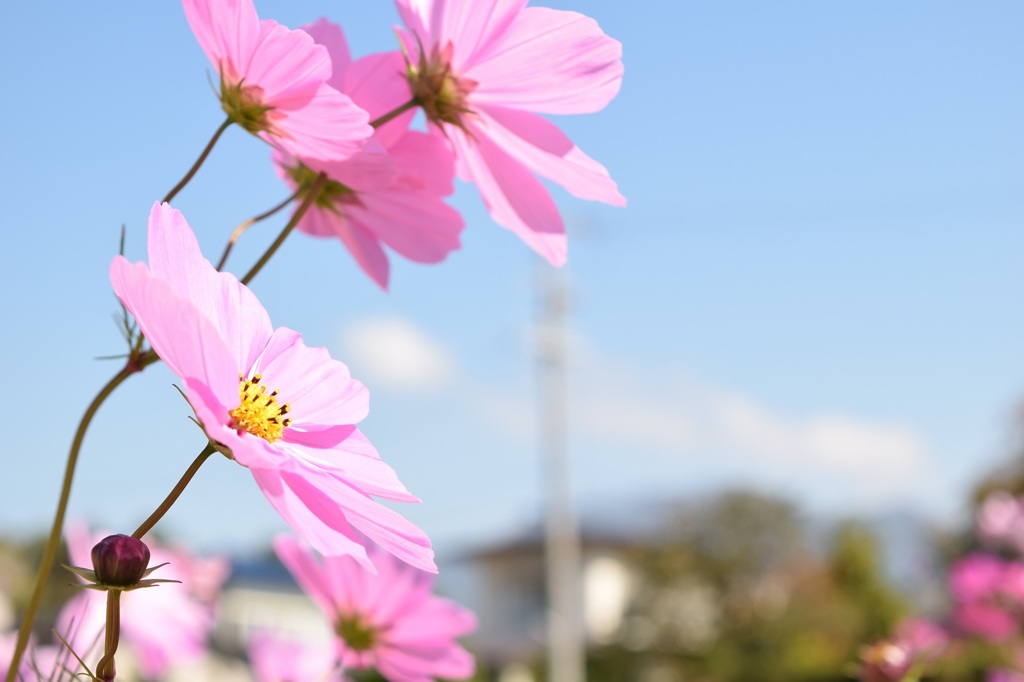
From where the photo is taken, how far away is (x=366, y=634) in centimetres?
58

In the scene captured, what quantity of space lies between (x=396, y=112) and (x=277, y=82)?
0.06m

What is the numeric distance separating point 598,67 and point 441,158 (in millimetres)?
75

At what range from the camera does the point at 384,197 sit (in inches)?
19.6

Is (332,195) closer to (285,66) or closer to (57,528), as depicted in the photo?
(285,66)

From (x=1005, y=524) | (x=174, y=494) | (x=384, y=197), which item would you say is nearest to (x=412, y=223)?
(x=384, y=197)

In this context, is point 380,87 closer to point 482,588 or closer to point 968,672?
point 968,672

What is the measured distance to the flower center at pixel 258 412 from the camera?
0.34 metres

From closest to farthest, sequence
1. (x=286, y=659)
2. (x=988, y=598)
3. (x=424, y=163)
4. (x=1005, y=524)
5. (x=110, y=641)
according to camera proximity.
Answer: (x=110, y=641)
(x=424, y=163)
(x=286, y=659)
(x=988, y=598)
(x=1005, y=524)

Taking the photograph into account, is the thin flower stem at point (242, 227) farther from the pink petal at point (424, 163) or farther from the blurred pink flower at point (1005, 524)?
the blurred pink flower at point (1005, 524)

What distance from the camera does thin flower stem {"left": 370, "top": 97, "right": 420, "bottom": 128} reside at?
446mm

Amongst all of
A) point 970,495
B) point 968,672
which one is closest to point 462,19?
point 968,672

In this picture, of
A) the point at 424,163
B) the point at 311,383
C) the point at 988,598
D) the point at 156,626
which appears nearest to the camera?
the point at 311,383

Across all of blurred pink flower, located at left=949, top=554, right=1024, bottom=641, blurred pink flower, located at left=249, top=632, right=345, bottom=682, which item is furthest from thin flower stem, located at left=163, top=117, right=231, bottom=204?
blurred pink flower, located at left=949, top=554, right=1024, bottom=641

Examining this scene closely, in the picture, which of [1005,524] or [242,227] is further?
[1005,524]
